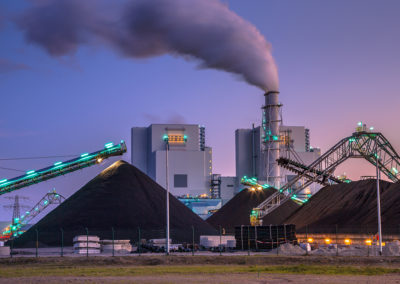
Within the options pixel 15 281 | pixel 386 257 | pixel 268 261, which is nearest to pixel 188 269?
pixel 268 261

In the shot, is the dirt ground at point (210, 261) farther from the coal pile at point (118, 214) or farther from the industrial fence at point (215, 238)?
the coal pile at point (118, 214)

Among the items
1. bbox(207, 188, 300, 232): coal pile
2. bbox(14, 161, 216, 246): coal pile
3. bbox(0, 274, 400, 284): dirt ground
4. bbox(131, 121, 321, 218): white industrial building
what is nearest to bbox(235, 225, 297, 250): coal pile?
bbox(14, 161, 216, 246): coal pile

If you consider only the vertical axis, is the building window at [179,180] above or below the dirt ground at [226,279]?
above

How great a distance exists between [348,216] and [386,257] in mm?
31522

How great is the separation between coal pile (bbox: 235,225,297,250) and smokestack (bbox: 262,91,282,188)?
145ft

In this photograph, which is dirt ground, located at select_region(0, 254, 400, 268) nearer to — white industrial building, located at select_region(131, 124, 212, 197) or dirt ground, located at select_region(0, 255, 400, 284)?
dirt ground, located at select_region(0, 255, 400, 284)

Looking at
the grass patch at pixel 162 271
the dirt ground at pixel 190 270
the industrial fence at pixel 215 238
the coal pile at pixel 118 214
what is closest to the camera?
the dirt ground at pixel 190 270

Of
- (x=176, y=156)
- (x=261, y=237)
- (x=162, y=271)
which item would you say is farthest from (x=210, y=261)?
(x=176, y=156)

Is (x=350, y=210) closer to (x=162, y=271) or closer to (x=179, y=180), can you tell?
(x=162, y=271)

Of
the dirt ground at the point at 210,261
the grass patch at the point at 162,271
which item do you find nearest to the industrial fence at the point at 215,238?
the dirt ground at the point at 210,261

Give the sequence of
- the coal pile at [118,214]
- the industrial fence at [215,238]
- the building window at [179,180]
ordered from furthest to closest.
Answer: the building window at [179,180] < the coal pile at [118,214] < the industrial fence at [215,238]

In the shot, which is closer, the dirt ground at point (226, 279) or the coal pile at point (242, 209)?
the dirt ground at point (226, 279)

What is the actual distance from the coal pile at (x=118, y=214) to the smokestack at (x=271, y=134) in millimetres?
26953

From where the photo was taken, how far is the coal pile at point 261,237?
161 feet
